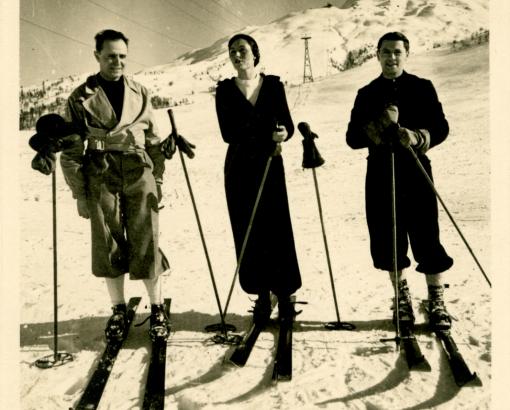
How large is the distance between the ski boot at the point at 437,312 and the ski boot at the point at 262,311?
1131 mm

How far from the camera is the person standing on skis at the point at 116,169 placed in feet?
10.0

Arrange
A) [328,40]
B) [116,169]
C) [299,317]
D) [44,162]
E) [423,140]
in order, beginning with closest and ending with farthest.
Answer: [44,162]
[423,140]
[116,169]
[299,317]
[328,40]

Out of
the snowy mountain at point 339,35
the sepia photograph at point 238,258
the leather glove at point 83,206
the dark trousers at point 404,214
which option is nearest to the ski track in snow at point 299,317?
the sepia photograph at point 238,258

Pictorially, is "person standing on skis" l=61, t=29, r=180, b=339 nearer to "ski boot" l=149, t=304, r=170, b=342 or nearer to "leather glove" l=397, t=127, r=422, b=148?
"ski boot" l=149, t=304, r=170, b=342

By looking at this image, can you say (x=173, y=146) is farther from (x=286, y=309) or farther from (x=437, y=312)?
(x=437, y=312)

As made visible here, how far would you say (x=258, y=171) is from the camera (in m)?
3.38

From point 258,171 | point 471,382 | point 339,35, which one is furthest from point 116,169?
point 339,35

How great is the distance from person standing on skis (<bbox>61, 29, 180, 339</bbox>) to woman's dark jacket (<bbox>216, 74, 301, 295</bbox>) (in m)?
0.53

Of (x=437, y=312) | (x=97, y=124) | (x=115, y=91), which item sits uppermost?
(x=115, y=91)

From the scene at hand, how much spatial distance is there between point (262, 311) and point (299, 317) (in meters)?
0.32

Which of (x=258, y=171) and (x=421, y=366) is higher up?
(x=258, y=171)

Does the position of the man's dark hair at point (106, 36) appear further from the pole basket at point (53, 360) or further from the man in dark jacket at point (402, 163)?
the pole basket at point (53, 360)

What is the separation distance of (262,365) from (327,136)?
772 cm

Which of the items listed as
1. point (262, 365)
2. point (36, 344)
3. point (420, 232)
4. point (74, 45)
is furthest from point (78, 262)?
point (420, 232)
